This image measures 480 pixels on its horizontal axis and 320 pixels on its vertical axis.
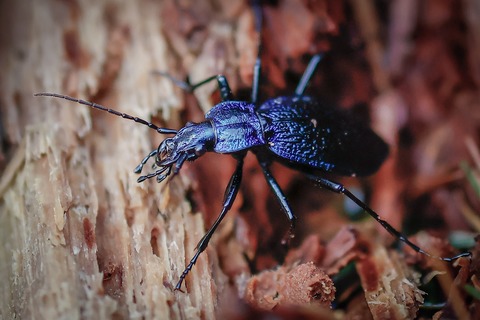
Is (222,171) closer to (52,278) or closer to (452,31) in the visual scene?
(52,278)

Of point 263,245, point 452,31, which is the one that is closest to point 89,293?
point 263,245

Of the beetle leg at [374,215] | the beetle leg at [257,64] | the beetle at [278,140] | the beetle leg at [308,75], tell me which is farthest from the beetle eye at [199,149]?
the beetle leg at [308,75]

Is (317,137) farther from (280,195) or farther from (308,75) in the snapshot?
(308,75)

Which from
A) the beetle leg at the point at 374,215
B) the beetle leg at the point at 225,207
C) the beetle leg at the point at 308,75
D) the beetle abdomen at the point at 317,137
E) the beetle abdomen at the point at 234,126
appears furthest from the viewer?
the beetle leg at the point at 308,75

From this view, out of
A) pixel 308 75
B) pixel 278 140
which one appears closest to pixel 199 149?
pixel 278 140

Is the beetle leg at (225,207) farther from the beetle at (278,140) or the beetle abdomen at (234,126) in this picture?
the beetle abdomen at (234,126)

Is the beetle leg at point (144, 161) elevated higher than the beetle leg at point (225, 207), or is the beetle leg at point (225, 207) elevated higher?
the beetle leg at point (144, 161)

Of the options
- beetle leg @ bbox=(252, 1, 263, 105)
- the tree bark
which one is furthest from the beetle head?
beetle leg @ bbox=(252, 1, 263, 105)

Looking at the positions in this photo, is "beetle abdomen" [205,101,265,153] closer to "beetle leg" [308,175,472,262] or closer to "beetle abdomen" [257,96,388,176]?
"beetle abdomen" [257,96,388,176]
